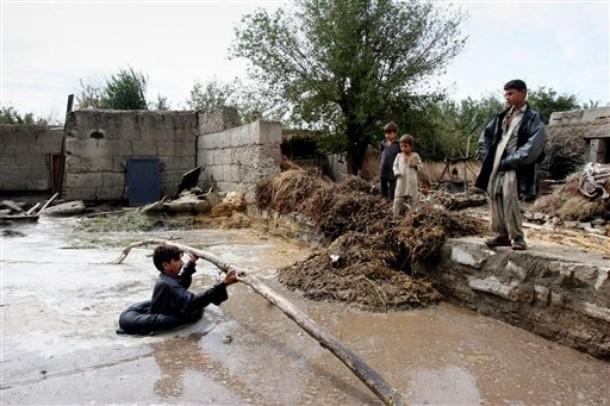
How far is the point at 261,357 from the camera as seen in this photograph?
385cm

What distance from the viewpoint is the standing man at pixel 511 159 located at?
13.5ft

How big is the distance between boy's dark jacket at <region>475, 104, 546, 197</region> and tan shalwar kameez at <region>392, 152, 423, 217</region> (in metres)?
1.77

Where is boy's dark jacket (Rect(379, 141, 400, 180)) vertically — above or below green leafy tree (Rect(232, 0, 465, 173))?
below

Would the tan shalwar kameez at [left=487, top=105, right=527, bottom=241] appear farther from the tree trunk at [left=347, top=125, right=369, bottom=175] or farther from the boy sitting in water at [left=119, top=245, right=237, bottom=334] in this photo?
the tree trunk at [left=347, top=125, right=369, bottom=175]

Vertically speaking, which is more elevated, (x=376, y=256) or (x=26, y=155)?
(x=26, y=155)

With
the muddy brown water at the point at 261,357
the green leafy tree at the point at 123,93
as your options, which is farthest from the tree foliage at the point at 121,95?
the muddy brown water at the point at 261,357

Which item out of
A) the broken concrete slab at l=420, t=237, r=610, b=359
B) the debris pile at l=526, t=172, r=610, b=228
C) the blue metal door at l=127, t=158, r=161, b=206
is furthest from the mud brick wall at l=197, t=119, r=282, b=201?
the broken concrete slab at l=420, t=237, r=610, b=359

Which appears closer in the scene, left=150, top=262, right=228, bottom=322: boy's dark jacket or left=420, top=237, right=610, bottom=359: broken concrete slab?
left=420, top=237, right=610, bottom=359: broken concrete slab

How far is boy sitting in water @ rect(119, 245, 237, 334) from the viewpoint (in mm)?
4254

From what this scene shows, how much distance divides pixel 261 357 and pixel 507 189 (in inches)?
100

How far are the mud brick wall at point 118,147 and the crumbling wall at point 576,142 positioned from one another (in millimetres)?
9847

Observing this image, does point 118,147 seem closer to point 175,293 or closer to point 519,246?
point 175,293

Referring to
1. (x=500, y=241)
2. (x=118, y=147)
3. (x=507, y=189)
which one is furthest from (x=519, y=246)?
(x=118, y=147)

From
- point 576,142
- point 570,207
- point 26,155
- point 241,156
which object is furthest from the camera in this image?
point 26,155
